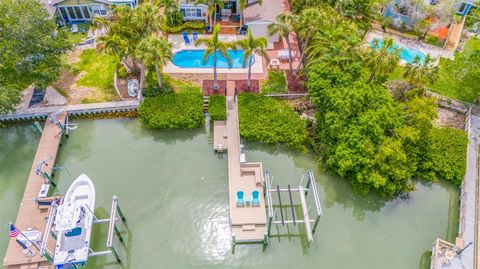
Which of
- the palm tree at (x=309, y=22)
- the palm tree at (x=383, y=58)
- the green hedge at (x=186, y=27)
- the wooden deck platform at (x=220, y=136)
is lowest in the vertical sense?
the wooden deck platform at (x=220, y=136)

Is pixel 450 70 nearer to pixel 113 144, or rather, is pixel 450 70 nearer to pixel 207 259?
pixel 207 259

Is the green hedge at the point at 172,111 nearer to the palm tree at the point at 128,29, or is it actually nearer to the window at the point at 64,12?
the palm tree at the point at 128,29

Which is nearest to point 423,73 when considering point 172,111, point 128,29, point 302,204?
point 302,204

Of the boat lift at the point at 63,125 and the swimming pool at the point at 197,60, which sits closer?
the boat lift at the point at 63,125

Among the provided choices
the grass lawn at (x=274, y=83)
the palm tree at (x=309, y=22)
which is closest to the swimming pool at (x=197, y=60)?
the grass lawn at (x=274, y=83)

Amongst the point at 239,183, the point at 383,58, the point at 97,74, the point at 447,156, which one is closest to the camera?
the point at 239,183

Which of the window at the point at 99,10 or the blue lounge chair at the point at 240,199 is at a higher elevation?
the window at the point at 99,10

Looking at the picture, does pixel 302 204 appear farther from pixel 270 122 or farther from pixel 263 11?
pixel 263 11
